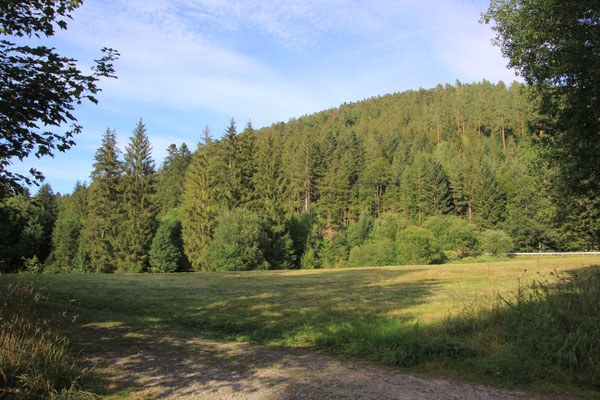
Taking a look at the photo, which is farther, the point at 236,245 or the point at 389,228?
the point at 389,228

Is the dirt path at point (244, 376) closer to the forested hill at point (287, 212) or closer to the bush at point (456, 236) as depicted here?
the forested hill at point (287, 212)

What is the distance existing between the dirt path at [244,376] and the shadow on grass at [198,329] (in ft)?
0.05

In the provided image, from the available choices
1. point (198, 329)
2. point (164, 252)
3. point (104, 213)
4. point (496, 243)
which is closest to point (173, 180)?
point (104, 213)

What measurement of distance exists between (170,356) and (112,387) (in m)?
1.36

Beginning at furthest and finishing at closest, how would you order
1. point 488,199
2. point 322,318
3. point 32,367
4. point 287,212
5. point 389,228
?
point 488,199 < point 287,212 < point 389,228 < point 322,318 < point 32,367

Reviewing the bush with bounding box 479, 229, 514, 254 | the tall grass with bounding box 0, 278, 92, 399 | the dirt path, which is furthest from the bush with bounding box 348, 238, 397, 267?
the tall grass with bounding box 0, 278, 92, 399

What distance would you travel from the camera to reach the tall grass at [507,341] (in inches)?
189

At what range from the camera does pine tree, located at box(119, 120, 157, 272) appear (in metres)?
43.8

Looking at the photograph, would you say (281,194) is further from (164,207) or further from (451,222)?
(164,207)

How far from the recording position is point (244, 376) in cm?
486

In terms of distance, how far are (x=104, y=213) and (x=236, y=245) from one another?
22.1m

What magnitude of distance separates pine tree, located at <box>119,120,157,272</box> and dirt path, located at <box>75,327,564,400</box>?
135ft

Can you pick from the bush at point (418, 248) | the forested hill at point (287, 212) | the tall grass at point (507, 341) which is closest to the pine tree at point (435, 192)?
the forested hill at point (287, 212)

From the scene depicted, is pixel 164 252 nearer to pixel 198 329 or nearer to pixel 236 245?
pixel 236 245
